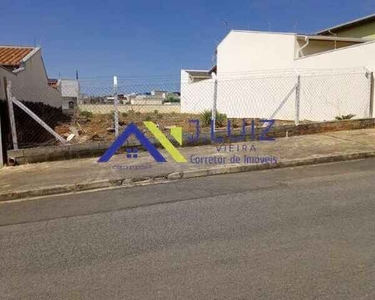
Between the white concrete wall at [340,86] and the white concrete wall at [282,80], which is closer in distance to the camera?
the white concrete wall at [340,86]

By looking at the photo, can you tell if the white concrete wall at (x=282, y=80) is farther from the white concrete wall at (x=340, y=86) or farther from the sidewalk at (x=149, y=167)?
the sidewalk at (x=149, y=167)

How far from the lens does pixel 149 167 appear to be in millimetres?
7746

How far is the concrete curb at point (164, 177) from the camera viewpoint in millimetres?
6406

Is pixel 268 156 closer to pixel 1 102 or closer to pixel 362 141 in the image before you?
pixel 362 141

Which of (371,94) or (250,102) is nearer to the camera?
(371,94)

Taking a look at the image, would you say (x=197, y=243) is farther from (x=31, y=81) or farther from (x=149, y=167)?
(x=31, y=81)

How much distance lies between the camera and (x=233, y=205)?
519 centimetres

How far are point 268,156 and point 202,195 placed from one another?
2.91 meters

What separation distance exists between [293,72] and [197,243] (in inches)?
523

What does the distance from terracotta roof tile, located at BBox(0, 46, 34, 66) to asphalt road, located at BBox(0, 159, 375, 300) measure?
1502 cm

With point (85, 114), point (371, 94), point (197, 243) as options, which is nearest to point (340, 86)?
point (371, 94)

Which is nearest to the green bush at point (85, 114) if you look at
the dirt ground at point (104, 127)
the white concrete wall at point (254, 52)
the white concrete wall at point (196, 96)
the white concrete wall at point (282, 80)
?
the dirt ground at point (104, 127)

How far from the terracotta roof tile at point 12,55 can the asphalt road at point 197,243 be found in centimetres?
1502

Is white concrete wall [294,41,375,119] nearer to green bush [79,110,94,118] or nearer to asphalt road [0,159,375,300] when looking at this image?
asphalt road [0,159,375,300]
